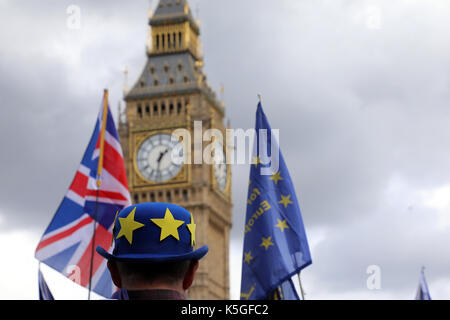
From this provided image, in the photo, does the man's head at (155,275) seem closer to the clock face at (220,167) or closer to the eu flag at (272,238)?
the eu flag at (272,238)

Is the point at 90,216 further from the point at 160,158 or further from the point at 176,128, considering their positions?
the point at 176,128

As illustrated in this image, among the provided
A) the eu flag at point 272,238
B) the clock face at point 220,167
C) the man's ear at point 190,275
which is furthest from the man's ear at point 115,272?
the clock face at point 220,167

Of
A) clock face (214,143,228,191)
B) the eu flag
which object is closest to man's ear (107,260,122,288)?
the eu flag

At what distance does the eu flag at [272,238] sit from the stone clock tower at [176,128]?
44.3 m

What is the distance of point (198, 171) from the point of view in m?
63.7

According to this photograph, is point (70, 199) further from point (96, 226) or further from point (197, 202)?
point (197, 202)

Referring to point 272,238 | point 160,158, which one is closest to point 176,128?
point 160,158

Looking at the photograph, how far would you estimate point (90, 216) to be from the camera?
19.2m

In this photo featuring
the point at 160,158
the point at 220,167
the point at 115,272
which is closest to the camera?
the point at 115,272

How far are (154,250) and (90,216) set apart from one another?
15111 millimetres

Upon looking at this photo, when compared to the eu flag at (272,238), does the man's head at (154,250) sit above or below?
below

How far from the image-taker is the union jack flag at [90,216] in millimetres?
18094

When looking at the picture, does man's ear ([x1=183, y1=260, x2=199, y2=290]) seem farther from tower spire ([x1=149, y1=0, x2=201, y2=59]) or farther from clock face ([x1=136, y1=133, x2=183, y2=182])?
tower spire ([x1=149, y1=0, x2=201, y2=59])
